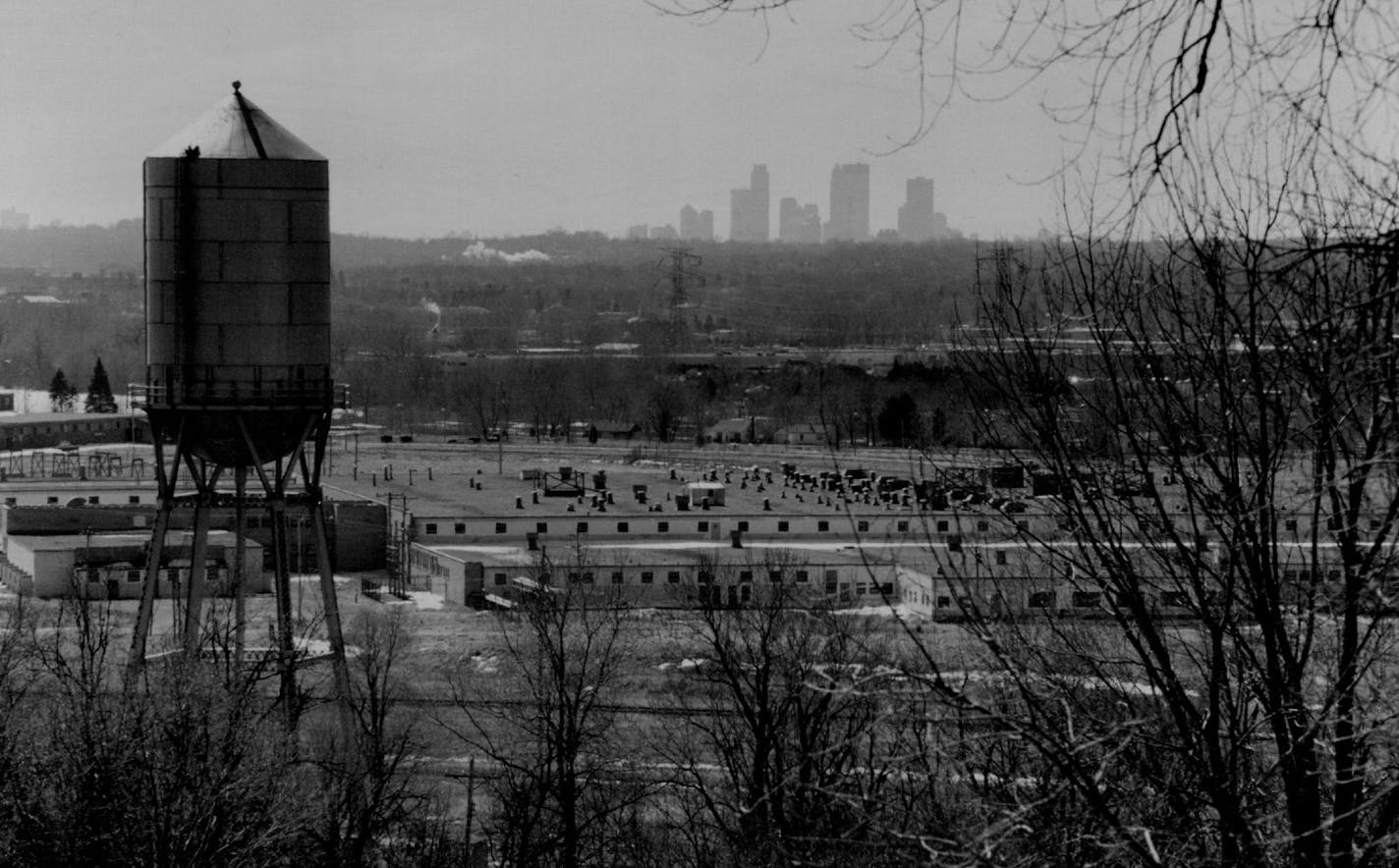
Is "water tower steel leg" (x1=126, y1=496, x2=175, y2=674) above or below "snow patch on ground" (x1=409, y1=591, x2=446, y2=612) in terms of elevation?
above

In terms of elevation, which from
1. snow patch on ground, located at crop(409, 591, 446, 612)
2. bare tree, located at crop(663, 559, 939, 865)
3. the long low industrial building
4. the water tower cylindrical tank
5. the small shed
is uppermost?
the water tower cylindrical tank

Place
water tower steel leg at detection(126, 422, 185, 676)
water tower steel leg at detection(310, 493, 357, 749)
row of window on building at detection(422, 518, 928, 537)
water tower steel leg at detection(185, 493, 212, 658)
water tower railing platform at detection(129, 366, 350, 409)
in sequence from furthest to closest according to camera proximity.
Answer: row of window on building at detection(422, 518, 928, 537) < water tower steel leg at detection(310, 493, 357, 749) < water tower steel leg at detection(126, 422, 185, 676) < water tower steel leg at detection(185, 493, 212, 658) < water tower railing platform at detection(129, 366, 350, 409)

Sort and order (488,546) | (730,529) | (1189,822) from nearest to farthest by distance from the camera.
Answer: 1. (1189,822)
2. (488,546)
3. (730,529)

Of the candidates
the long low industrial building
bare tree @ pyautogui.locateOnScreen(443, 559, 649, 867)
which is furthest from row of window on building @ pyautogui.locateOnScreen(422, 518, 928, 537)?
bare tree @ pyautogui.locateOnScreen(443, 559, 649, 867)

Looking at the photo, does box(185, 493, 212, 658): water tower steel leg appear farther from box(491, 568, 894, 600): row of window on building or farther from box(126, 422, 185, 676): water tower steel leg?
box(491, 568, 894, 600): row of window on building

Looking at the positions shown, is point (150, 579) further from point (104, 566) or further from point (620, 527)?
point (620, 527)

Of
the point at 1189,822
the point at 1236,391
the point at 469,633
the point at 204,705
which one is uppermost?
the point at 1236,391

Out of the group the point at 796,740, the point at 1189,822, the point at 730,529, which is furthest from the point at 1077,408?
A: the point at 730,529

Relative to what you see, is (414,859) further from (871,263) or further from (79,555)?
(871,263)

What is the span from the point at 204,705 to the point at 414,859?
89.6 inches

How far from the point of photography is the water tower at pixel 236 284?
16047mm

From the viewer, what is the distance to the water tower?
16.0 metres

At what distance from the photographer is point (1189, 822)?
5707 mm

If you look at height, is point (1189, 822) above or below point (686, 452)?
above
